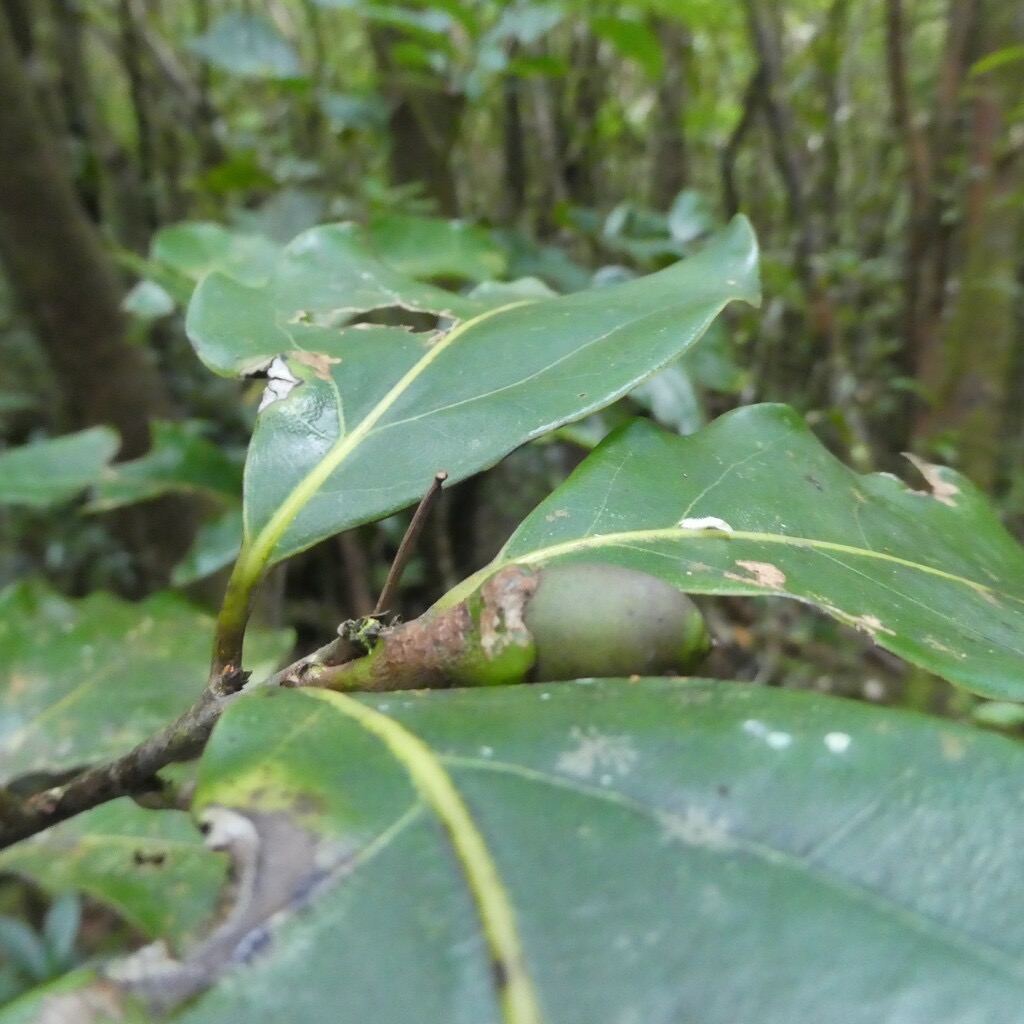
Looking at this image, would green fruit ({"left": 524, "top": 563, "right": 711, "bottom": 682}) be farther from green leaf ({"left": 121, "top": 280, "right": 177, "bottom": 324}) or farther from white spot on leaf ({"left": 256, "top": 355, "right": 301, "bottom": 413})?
green leaf ({"left": 121, "top": 280, "right": 177, "bottom": 324})

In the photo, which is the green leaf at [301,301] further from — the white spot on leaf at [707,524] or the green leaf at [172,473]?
the green leaf at [172,473]

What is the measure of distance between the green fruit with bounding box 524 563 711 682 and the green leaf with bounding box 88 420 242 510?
0.98 metres

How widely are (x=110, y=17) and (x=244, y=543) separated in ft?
9.83

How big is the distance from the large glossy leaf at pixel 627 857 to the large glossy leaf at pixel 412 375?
0.16 metres

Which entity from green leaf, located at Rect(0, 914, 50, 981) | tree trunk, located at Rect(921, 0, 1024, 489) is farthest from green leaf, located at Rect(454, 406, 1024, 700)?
tree trunk, located at Rect(921, 0, 1024, 489)

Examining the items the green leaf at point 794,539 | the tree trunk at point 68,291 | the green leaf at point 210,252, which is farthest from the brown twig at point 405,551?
the tree trunk at point 68,291

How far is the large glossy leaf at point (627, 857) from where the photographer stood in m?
0.25

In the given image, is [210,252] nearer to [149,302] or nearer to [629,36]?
[149,302]

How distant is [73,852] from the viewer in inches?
29.3

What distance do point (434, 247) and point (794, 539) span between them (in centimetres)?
89

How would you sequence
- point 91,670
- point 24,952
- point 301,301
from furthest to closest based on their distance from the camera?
point 24,952, point 91,670, point 301,301

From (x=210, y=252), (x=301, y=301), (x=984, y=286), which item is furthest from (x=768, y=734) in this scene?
(x=984, y=286)

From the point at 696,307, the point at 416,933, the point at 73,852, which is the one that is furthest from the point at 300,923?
the point at 73,852

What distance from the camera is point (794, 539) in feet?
1.53
